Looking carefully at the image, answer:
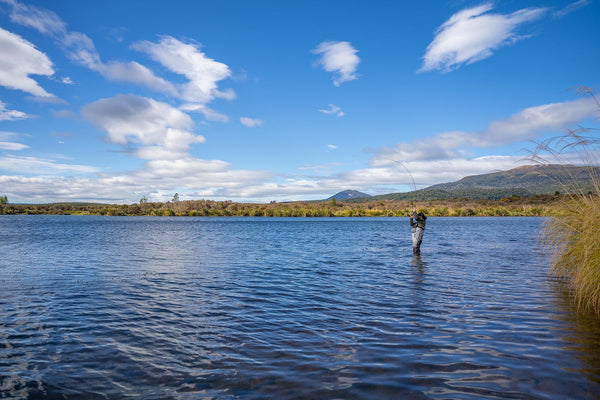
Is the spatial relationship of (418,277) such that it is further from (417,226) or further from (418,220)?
(417,226)

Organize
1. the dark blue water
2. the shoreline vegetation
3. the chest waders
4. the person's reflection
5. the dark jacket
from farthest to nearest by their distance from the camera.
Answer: the shoreline vegetation < the chest waders < the dark jacket < the person's reflection < the dark blue water

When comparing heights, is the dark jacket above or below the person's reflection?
above

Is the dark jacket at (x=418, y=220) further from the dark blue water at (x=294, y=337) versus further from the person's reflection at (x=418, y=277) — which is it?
the dark blue water at (x=294, y=337)

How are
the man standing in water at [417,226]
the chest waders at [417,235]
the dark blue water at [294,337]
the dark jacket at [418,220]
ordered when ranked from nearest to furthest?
1. the dark blue water at [294,337]
2. the dark jacket at [418,220]
3. the man standing in water at [417,226]
4. the chest waders at [417,235]

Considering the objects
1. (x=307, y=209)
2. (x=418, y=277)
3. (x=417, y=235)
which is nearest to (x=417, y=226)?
(x=417, y=235)

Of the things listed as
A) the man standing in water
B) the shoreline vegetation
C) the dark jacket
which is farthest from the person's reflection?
the shoreline vegetation

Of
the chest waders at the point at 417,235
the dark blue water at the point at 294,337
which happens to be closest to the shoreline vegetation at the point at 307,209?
the chest waders at the point at 417,235

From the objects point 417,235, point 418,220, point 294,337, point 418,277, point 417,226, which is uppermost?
point 418,220

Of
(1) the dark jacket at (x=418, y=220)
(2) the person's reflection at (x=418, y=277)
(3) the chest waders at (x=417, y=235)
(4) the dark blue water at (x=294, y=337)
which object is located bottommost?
(2) the person's reflection at (x=418, y=277)

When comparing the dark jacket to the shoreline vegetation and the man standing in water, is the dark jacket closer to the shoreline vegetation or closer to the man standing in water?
the man standing in water

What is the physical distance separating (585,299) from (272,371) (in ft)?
29.9

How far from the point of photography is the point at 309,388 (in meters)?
5.18

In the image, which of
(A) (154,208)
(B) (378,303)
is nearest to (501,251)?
(B) (378,303)

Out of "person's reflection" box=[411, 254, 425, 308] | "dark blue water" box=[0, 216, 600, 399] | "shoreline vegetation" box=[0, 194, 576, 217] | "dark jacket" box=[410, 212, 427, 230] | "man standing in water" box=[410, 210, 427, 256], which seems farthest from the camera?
"shoreline vegetation" box=[0, 194, 576, 217]
